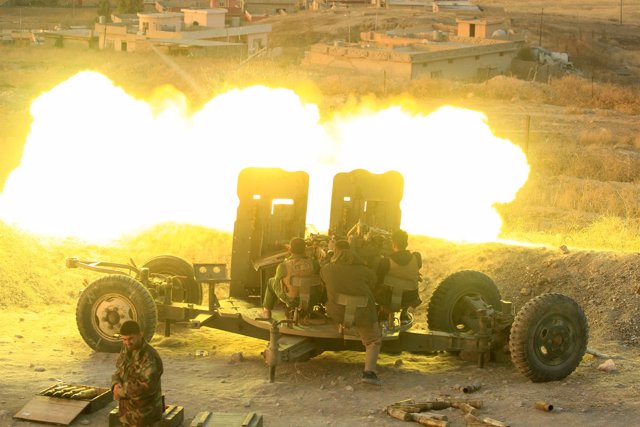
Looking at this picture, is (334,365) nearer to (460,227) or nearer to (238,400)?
(238,400)

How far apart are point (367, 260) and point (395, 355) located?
1425mm

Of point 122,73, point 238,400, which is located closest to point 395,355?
point 238,400

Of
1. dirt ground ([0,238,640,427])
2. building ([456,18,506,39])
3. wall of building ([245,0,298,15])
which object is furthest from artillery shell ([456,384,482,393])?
wall of building ([245,0,298,15])

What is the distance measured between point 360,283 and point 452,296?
1749 mm

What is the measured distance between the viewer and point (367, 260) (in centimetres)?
1268

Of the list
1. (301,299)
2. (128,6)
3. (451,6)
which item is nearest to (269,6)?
(128,6)

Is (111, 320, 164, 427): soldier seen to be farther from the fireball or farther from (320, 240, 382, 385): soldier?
the fireball

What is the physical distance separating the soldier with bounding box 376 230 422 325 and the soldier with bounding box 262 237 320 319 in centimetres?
67

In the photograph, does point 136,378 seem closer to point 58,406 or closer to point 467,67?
point 58,406

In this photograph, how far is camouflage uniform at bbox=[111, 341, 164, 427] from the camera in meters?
9.73

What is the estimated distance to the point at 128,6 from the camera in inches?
3526

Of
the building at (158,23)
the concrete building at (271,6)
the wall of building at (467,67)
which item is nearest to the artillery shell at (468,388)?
the wall of building at (467,67)

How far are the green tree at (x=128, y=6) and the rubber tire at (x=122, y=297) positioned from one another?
78.8 meters

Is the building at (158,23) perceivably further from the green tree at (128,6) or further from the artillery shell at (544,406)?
the artillery shell at (544,406)
